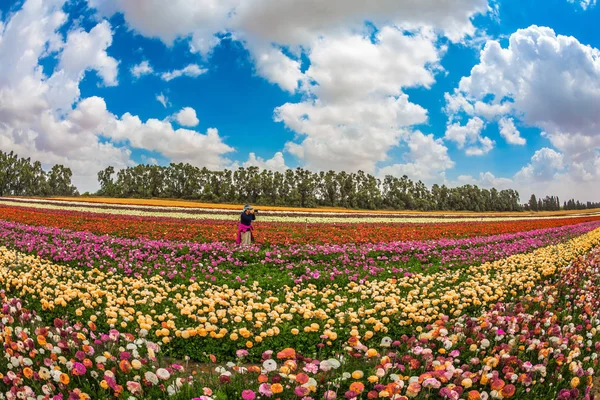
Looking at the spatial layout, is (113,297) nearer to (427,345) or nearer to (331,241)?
(427,345)

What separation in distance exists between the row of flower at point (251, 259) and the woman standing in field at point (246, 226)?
4.45ft

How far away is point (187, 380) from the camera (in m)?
3.81

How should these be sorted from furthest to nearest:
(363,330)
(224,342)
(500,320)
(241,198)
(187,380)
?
(241,198) → (363,330) → (224,342) → (500,320) → (187,380)

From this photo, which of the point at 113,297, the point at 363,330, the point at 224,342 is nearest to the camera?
the point at 224,342

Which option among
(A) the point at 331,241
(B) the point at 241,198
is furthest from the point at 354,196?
(A) the point at 331,241

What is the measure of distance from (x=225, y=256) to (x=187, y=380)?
9.14 metres

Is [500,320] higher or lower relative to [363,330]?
higher

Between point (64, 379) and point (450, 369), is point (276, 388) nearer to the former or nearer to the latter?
point (450, 369)

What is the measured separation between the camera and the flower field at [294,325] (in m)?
3.70

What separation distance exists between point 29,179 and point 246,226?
107 metres

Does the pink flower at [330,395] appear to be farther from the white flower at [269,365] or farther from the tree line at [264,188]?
the tree line at [264,188]

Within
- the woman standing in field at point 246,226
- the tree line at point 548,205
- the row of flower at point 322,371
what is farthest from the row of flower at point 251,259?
the tree line at point 548,205

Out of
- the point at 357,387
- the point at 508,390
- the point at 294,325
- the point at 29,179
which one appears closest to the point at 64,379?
the point at 357,387

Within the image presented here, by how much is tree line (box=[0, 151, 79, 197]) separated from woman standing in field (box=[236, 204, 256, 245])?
9820 cm
